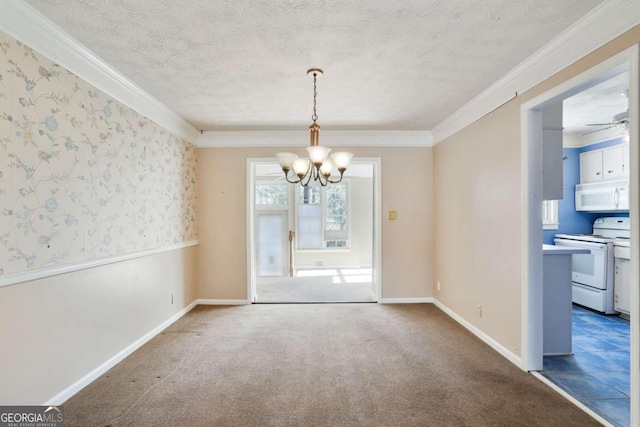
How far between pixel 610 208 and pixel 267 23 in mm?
5136

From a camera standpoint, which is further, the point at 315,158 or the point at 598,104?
the point at 598,104

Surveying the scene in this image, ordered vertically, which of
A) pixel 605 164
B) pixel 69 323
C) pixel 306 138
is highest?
pixel 306 138

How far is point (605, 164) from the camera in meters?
4.74

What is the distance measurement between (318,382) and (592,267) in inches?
159

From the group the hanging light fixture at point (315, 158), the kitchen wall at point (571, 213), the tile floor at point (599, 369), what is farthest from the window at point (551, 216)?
the hanging light fixture at point (315, 158)

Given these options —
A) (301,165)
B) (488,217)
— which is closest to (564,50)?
(488,217)

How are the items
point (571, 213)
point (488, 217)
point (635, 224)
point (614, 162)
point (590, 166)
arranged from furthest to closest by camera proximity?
point (571, 213) → point (590, 166) → point (614, 162) → point (488, 217) → point (635, 224)

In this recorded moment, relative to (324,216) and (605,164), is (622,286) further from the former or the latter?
(324,216)

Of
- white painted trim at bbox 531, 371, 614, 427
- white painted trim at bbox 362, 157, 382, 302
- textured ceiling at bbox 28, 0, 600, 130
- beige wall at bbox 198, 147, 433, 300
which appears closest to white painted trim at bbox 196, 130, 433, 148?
beige wall at bbox 198, 147, 433, 300

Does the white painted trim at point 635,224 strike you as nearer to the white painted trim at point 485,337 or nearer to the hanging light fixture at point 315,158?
the white painted trim at point 485,337

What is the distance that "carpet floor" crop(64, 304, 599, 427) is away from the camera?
2135 millimetres

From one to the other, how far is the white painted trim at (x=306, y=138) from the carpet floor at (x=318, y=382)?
2.47 meters

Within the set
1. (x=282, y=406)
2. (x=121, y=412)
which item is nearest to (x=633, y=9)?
(x=282, y=406)

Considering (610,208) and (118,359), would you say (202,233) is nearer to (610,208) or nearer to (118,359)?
(118,359)
